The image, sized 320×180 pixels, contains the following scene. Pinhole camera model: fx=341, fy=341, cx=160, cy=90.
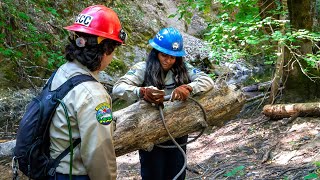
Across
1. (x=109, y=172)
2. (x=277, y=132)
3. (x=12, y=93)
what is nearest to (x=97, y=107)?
(x=109, y=172)

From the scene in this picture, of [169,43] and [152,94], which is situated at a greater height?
[169,43]

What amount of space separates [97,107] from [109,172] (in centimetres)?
39

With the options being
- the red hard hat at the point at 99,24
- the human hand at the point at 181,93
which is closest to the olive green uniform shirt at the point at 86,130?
the red hard hat at the point at 99,24

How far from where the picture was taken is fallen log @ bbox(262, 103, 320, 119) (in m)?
5.52

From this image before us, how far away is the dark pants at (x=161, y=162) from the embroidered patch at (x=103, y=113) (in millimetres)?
1416

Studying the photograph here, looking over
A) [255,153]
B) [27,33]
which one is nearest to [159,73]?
[255,153]

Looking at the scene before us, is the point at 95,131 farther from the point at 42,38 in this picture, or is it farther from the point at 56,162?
the point at 42,38

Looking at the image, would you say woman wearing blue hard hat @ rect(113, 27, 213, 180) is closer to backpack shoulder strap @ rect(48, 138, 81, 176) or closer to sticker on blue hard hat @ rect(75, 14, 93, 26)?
sticker on blue hard hat @ rect(75, 14, 93, 26)

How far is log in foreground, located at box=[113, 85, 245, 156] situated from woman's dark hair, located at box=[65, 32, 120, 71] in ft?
3.22

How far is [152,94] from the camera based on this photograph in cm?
277

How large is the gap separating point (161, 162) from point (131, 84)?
0.83 metres

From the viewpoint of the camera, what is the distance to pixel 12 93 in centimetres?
757

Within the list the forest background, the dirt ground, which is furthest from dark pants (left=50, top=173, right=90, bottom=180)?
the forest background

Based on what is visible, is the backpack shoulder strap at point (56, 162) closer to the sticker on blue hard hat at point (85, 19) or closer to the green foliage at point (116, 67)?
the sticker on blue hard hat at point (85, 19)
